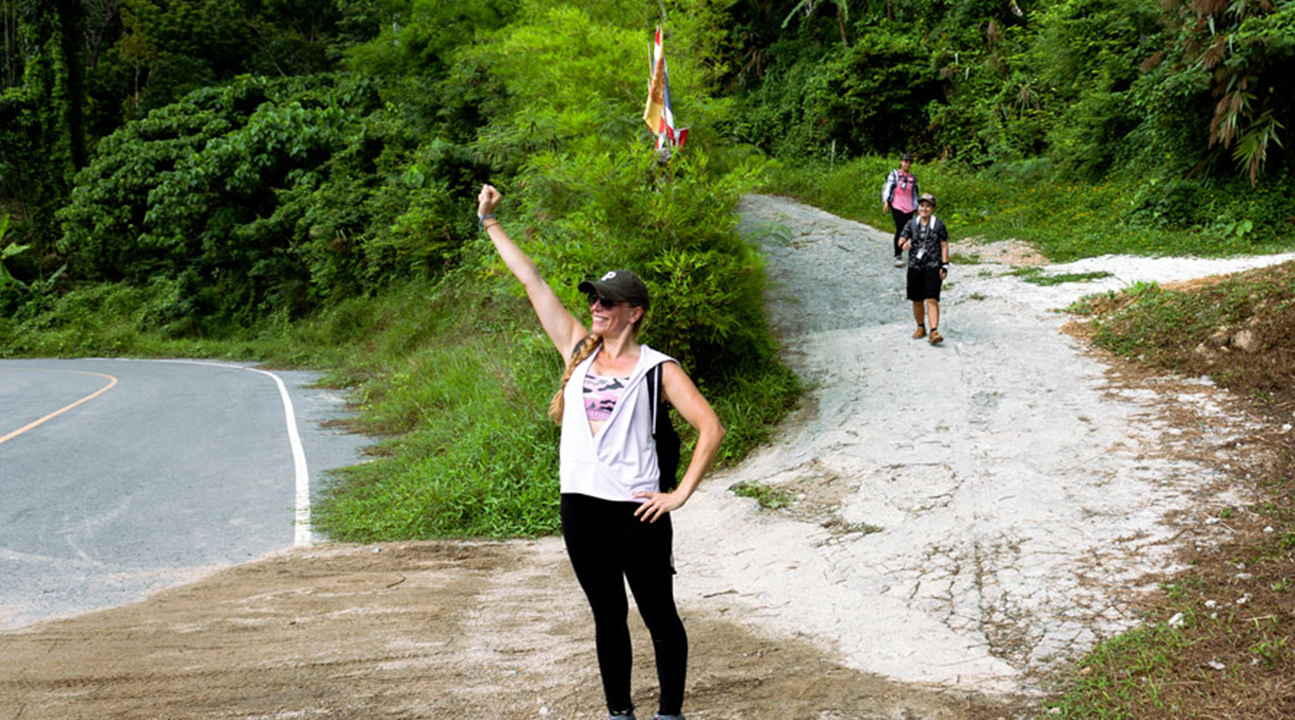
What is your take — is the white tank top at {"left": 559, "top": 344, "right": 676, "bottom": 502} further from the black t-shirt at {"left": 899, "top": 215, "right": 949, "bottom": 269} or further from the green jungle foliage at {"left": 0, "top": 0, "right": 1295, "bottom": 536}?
the black t-shirt at {"left": 899, "top": 215, "right": 949, "bottom": 269}

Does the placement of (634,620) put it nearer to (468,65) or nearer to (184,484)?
(184,484)

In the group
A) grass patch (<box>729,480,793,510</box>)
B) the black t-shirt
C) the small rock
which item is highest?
the black t-shirt

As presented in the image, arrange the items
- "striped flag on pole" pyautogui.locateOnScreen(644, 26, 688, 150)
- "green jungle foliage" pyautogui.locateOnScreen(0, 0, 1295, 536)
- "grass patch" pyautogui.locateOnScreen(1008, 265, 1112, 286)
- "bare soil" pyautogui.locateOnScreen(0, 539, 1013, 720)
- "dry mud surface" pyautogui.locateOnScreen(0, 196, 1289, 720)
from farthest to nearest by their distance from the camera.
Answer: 1. "grass patch" pyautogui.locateOnScreen(1008, 265, 1112, 286)
2. "green jungle foliage" pyautogui.locateOnScreen(0, 0, 1295, 536)
3. "striped flag on pole" pyautogui.locateOnScreen(644, 26, 688, 150)
4. "dry mud surface" pyautogui.locateOnScreen(0, 196, 1289, 720)
5. "bare soil" pyautogui.locateOnScreen(0, 539, 1013, 720)

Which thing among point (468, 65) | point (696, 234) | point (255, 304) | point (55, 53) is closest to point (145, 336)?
point (255, 304)

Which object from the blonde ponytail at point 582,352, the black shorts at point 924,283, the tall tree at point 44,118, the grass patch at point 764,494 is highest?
the tall tree at point 44,118

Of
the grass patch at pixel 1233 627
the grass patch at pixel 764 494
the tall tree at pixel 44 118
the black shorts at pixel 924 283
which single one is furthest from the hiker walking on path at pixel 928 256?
the tall tree at pixel 44 118

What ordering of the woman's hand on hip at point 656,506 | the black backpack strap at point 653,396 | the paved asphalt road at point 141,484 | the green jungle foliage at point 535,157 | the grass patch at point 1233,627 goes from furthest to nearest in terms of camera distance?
the green jungle foliage at point 535,157 < the paved asphalt road at point 141,484 < the grass patch at point 1233,627 < the black backpack strap at point 653,396 < the woman's hand on hip at point 656,506

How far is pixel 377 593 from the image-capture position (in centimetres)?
577

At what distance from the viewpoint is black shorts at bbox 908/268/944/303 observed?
32.3 ft

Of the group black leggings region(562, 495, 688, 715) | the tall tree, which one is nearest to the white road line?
black leggings region(562, 495, 688, 715)

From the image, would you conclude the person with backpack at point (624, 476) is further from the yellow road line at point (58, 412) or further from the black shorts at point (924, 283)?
the yellow road line at point (58, 412)

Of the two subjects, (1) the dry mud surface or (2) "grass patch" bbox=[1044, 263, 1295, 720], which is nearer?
(2) "grass patch" bbox=[1044, 263, 1295, 720]

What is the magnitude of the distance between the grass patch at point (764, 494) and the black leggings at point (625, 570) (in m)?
3.84

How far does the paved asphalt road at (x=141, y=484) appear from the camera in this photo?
6.17 metres
